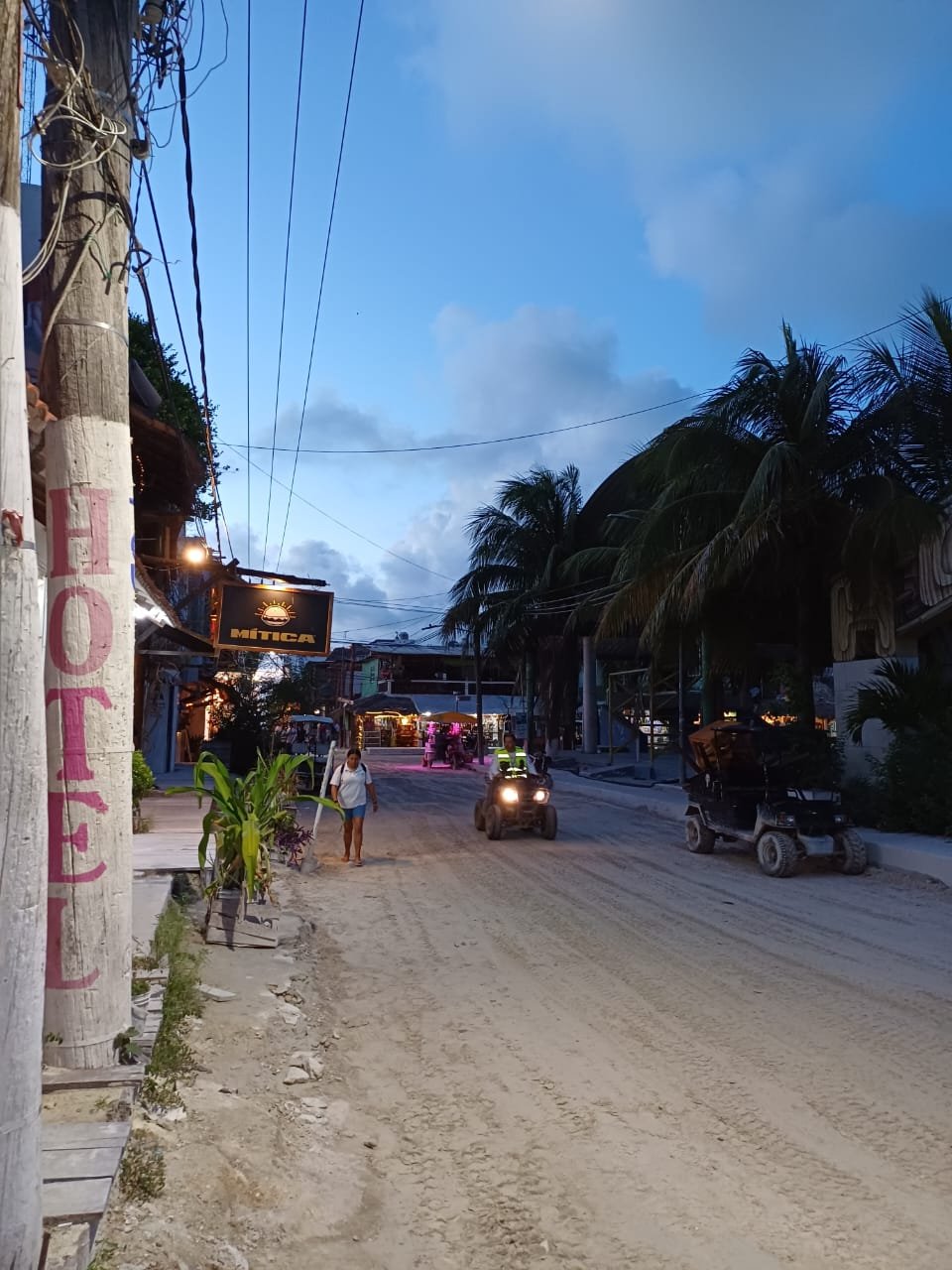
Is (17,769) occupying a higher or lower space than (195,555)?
lower

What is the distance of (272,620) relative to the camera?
16.5m

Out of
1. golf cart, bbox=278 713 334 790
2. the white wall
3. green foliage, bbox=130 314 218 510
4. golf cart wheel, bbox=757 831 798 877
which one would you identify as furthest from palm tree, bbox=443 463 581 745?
golf cart wheel, bbox=757 831 798 877

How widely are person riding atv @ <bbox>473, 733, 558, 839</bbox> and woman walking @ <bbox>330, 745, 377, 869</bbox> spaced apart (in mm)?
2664

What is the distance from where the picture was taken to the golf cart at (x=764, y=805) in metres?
11.3

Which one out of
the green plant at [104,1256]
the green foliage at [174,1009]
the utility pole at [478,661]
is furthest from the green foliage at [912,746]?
the utility pole at [478,661]

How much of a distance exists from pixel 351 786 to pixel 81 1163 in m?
9.26

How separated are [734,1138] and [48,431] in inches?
178

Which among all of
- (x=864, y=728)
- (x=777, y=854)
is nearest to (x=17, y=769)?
(x=777, y=854)

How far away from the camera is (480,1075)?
5.08m

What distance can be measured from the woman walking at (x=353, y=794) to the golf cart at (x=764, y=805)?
4678mm

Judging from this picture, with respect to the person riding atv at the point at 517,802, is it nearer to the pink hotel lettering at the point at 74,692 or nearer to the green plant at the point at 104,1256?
the pink hotel lettering at the point at 74,692

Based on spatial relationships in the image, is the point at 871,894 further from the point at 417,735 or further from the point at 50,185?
the point at 417,735

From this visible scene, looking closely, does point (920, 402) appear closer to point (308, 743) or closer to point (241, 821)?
point (241, 821)

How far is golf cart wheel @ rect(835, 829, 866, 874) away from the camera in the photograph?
11.4 meters
